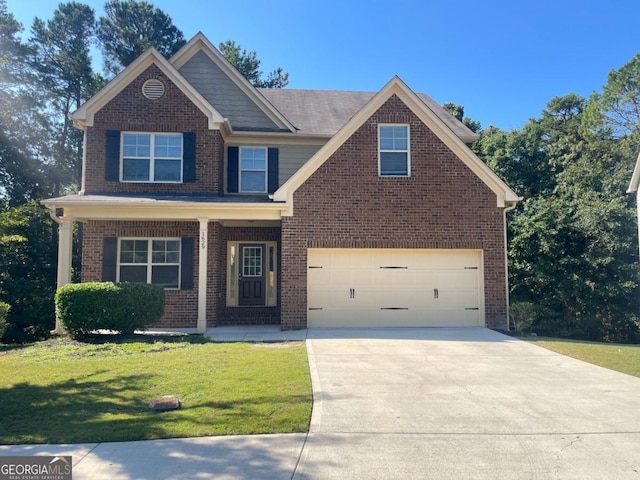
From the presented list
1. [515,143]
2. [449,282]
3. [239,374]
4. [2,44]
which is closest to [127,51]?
[2,44]

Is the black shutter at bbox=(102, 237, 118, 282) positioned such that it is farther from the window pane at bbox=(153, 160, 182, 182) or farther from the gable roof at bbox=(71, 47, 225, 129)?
the gable roof at bbox=(71, 47, 225, 129)

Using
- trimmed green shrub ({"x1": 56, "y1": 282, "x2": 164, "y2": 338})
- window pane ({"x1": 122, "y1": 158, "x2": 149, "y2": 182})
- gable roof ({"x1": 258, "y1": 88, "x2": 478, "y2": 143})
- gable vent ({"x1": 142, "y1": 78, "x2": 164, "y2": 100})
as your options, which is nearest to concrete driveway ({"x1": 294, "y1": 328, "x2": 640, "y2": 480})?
trimmed green shrub ({"x1": 56, "y1": 282, "x2": 164, "y2": 338})

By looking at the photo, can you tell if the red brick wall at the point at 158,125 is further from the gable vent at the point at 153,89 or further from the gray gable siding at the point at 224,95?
the gray gable siding at the point at 224,95

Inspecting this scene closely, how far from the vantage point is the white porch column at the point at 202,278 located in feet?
39.7

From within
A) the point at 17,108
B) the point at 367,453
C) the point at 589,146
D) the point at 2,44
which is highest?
the point at 2,44

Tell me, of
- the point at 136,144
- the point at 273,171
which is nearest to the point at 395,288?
the point at 273,171

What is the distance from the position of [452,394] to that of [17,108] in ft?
94.7

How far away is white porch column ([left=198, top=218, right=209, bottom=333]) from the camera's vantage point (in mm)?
12109

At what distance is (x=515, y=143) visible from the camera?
23016 mm

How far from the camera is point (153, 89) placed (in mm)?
13625

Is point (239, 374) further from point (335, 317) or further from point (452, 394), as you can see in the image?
point (335, 317)

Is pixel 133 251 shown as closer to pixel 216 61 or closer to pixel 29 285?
pixel 216 61

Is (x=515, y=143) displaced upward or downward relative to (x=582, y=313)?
upward

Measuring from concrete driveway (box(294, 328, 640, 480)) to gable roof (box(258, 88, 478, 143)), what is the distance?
888cm
